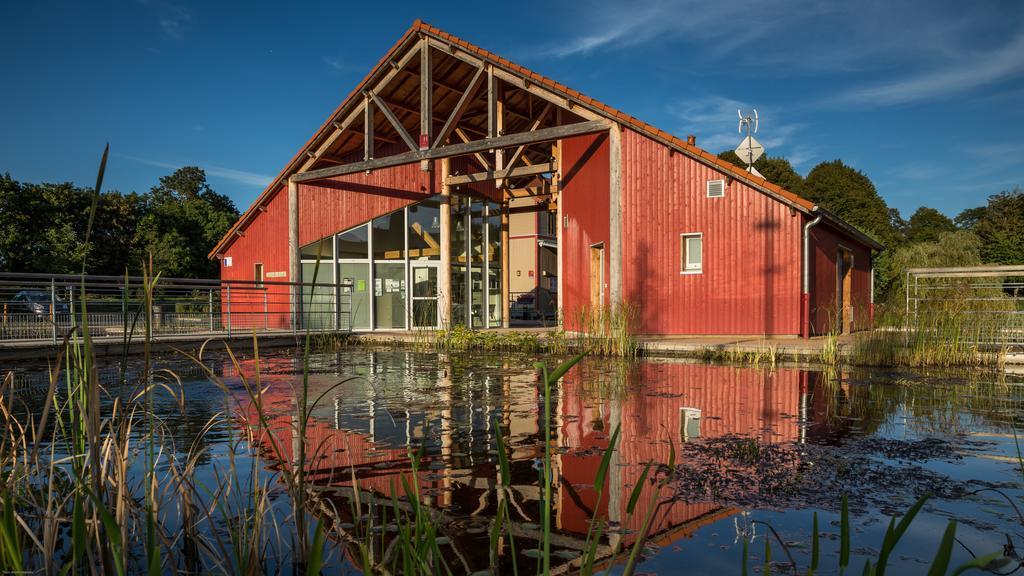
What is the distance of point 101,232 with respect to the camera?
2770 cm

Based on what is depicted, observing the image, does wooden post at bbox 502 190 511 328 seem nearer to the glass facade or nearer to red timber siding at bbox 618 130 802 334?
the glass facade

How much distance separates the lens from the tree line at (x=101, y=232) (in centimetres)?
2395

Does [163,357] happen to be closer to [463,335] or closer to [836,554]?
[463,335]

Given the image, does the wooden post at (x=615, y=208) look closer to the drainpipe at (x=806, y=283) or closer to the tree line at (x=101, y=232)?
the drainpipe at (x=806, y=283)

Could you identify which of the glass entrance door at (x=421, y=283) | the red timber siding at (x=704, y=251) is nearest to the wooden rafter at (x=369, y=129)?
the glass entrance door at (x=421, y=283)

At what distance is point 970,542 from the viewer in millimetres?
2156

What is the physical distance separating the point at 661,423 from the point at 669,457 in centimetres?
130

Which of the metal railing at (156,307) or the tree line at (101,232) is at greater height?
the tree line at (101,232)

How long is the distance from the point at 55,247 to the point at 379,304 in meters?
17.2

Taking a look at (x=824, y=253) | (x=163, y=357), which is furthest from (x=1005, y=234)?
(x=163, y=357)

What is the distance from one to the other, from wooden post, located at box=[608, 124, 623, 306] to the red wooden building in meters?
0.03

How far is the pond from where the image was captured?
2.16 m

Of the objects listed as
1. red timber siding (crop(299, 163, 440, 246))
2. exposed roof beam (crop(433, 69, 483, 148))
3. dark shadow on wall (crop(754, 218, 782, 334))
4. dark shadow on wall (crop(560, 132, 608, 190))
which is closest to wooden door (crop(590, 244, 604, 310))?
dark shadow on wall (crop(560, 132, 608, 190))

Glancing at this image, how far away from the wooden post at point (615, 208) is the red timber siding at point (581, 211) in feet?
1.30
